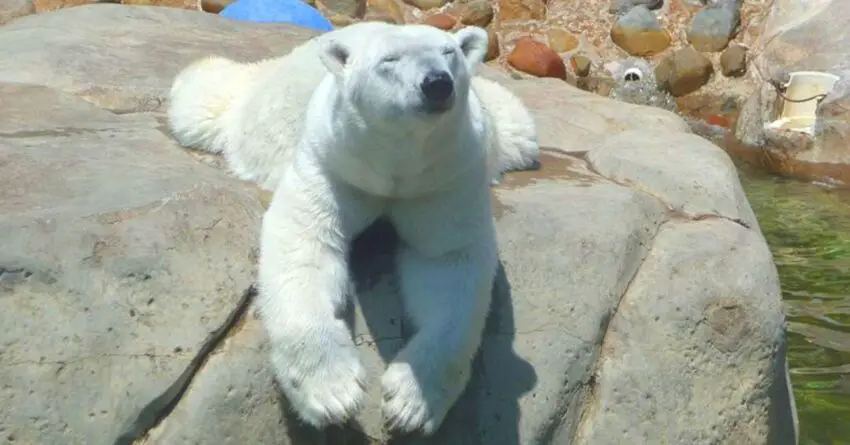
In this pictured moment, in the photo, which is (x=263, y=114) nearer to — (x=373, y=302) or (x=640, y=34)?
(x=373, y=302)

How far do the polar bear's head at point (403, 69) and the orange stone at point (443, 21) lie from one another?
7629 millimetres

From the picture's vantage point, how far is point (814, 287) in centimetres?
629

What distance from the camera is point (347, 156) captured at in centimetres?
294

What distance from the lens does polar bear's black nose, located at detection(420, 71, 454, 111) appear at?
257cm

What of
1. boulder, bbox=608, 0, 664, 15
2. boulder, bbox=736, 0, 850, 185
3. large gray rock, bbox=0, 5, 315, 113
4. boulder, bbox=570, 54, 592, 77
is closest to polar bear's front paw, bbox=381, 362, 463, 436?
large gray rock, bbox=0, 5, 315, 113

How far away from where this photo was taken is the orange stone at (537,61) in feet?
33.5

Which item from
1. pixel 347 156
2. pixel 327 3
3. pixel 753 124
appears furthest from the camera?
pixel 327 3

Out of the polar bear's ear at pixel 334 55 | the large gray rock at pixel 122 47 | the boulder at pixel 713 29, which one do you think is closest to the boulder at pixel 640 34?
the boulder at pixel 713 29

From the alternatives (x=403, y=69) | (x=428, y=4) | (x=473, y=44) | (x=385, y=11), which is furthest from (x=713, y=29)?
(x=403, y=69)

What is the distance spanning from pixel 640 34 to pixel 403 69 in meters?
8.35

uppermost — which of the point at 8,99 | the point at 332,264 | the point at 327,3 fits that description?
the point at 332,264

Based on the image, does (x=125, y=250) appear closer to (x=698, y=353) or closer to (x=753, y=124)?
(x=698, y=353)

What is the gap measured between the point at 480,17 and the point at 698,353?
7.62 metres

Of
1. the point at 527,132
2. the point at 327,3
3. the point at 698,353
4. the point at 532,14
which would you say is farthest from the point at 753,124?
the point at 698,353
